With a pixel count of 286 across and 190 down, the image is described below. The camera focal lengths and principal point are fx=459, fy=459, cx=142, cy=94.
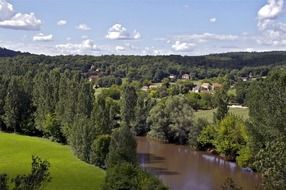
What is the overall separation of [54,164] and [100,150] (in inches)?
203

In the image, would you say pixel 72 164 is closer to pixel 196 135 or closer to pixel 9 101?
pixel 196 135

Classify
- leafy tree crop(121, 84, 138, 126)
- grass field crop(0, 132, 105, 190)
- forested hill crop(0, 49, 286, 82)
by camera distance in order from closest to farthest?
1. grass field crop(0, 132, 105, 190)
2. leafy tree crop(121, 84, 138, 126)
3. forested hill crop(0, 49, 286, 82)

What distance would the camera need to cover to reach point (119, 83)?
14762 cm

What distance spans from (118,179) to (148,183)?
295 centimetres

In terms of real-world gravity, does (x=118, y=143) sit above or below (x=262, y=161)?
below

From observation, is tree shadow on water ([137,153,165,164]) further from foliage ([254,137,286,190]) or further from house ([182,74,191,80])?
house ([182,74,191,80])

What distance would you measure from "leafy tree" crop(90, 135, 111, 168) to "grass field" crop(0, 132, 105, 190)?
1732mm

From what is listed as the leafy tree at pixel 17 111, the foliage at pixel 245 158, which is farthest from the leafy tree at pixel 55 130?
the foliage at pixel 245 158

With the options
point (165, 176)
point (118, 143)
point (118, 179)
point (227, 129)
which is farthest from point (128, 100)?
point (118, 179)

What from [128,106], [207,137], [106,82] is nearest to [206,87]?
[106,82]

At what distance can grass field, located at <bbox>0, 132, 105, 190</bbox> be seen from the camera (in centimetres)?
4166

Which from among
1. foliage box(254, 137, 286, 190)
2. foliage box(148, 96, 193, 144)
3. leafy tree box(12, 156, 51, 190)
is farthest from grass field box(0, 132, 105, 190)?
foliage box(254, 137, 286, 190)

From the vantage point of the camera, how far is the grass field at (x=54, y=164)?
4166 cm

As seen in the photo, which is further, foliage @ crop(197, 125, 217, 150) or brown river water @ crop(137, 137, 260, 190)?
foliage @ crop(197, 125, 217, 150)
